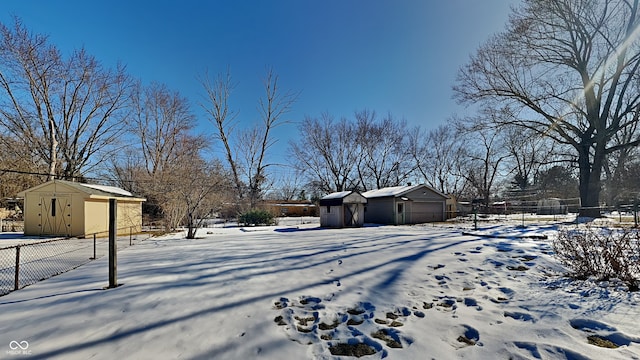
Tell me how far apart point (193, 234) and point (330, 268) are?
31.9ft

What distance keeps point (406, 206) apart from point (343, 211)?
602 cm

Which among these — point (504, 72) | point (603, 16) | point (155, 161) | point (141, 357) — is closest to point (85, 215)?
point (155, 161)

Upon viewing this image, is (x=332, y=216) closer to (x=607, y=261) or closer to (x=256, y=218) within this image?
(x=256, y=218)

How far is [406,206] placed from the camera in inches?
889

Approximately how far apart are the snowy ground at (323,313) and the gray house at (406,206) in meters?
15.5

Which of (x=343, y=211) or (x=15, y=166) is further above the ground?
(x=15, y=166)

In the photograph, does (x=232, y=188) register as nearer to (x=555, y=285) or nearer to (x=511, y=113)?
(x=511, y=113)

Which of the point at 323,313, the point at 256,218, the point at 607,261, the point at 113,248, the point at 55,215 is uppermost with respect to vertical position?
the point at 55,215

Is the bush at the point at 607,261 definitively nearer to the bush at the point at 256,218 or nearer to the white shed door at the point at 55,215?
the bush at the point at 256,218

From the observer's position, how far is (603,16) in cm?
1652

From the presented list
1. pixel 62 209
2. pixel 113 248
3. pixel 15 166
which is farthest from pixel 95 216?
pixel 113 248

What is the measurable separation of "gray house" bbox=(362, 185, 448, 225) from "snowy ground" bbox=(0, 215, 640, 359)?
15.5 metres

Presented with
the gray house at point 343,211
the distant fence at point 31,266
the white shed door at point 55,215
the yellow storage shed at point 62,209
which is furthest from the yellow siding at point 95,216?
the gray house at point 343,211

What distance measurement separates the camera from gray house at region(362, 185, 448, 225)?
72.5 ft
